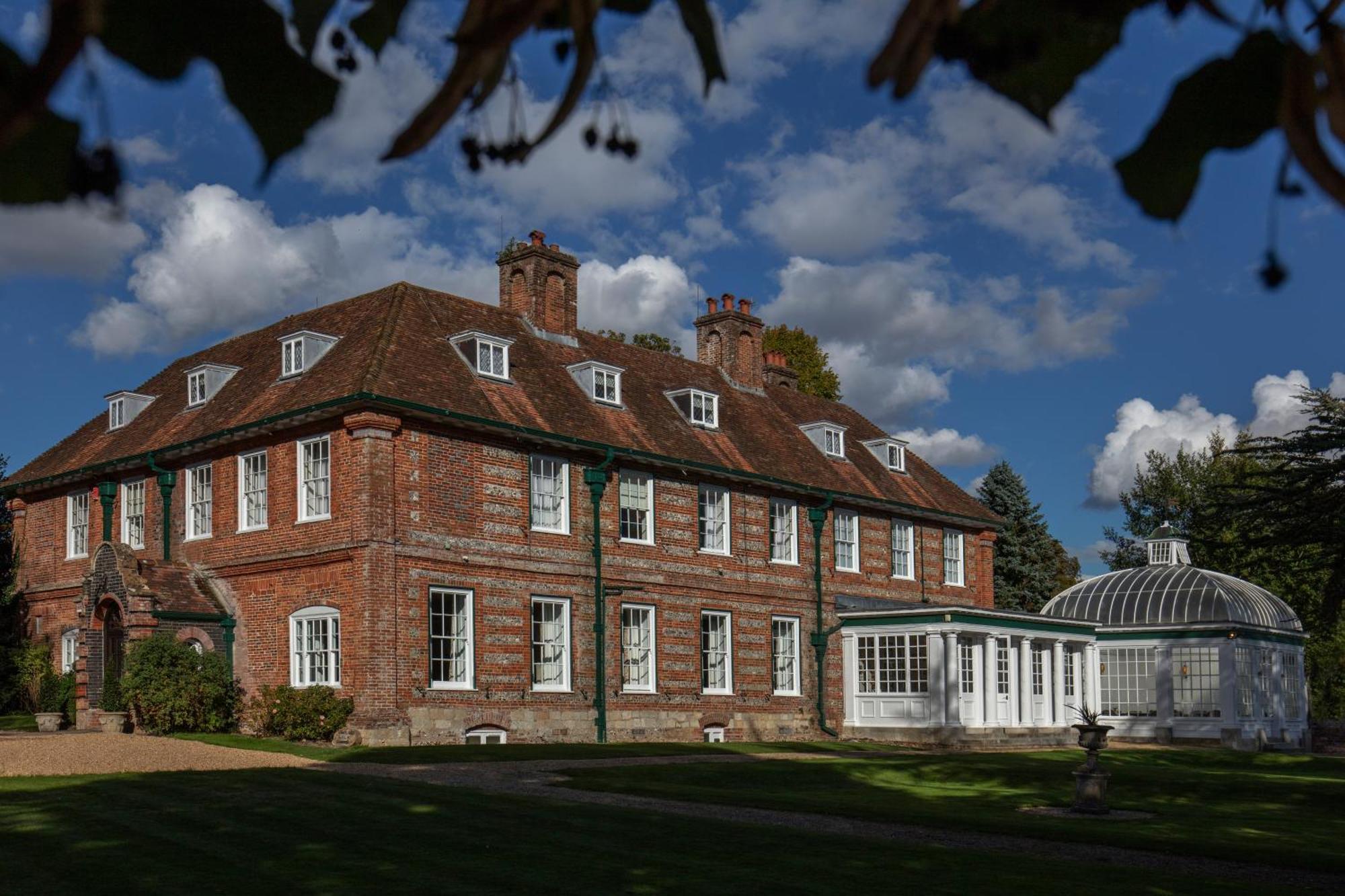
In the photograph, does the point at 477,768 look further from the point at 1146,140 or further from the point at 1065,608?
the point at 1065,608

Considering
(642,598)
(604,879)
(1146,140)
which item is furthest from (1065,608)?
(1146,140)

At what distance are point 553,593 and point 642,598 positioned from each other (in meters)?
2.45

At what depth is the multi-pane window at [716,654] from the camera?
3116 centimetres

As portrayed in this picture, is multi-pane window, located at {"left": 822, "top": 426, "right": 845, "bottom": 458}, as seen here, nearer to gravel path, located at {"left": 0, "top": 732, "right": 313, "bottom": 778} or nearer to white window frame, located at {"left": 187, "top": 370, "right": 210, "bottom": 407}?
white window frame, located at {"left": 187, "top": 370, "right": 210, "bottom": 407}

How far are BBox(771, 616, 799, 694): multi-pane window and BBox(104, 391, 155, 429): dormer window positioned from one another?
15.8 m

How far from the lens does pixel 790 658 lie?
3334 centimetres

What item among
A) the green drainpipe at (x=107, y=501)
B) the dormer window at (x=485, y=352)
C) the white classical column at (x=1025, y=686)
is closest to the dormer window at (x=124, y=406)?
the green drainpipe at (x=107, y=501)

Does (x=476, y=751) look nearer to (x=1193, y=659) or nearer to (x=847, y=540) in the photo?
(x=847, y=540)

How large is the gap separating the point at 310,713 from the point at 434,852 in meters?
13.0

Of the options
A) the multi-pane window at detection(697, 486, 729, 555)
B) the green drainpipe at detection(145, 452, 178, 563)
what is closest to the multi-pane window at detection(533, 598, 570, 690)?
the multi-pane window at detection(697, 486, 729, 555)

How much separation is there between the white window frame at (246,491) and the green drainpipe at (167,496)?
7.76 ft

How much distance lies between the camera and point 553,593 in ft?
91.4

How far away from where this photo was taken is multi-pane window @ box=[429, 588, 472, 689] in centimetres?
2570

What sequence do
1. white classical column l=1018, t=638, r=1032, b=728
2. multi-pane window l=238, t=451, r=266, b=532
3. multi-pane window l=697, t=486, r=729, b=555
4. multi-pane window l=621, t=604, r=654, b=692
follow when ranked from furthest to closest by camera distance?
white classical column l=1018, t=638, r=1032, b=728 → multi-pane window l=697, t=486, r=729, b=555 → multi-pane window l=621, t=604, r=654, b=692 → multi-pane window l=238, t=451, r=266, b=532
